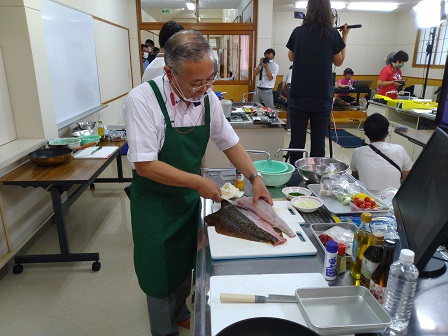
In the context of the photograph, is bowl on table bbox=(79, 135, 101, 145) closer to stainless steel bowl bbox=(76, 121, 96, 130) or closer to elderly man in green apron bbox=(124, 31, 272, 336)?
stainless steel bowl bbox=(76, 121, 96, 130)

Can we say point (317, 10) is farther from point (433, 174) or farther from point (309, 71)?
point (433, 174)

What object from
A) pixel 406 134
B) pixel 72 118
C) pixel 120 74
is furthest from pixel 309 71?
pixel 120 74

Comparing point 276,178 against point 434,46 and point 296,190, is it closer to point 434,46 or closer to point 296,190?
point 296,190

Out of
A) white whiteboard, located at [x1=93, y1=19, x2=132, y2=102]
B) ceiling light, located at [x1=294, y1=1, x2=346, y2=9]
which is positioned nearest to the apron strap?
white whiteboard, located at [x1=93, y1=19, x2=132, y2=102]

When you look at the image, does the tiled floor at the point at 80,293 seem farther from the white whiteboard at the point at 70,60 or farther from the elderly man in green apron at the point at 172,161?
the white whiteboard at the point at 70,60

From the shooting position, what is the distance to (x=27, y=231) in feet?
8.73

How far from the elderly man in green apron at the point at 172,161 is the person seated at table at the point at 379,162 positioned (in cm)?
97

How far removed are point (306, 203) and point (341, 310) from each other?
25.5 inches

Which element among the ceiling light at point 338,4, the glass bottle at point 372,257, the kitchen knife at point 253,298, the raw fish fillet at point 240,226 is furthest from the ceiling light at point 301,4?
the kitchen knife at point 253,298

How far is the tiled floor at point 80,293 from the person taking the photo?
1.91 meters

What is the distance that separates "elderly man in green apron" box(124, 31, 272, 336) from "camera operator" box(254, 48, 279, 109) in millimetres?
4805

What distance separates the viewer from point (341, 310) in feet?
2.73

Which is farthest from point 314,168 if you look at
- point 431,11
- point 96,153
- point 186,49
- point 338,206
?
point 431,11

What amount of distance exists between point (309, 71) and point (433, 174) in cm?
191
